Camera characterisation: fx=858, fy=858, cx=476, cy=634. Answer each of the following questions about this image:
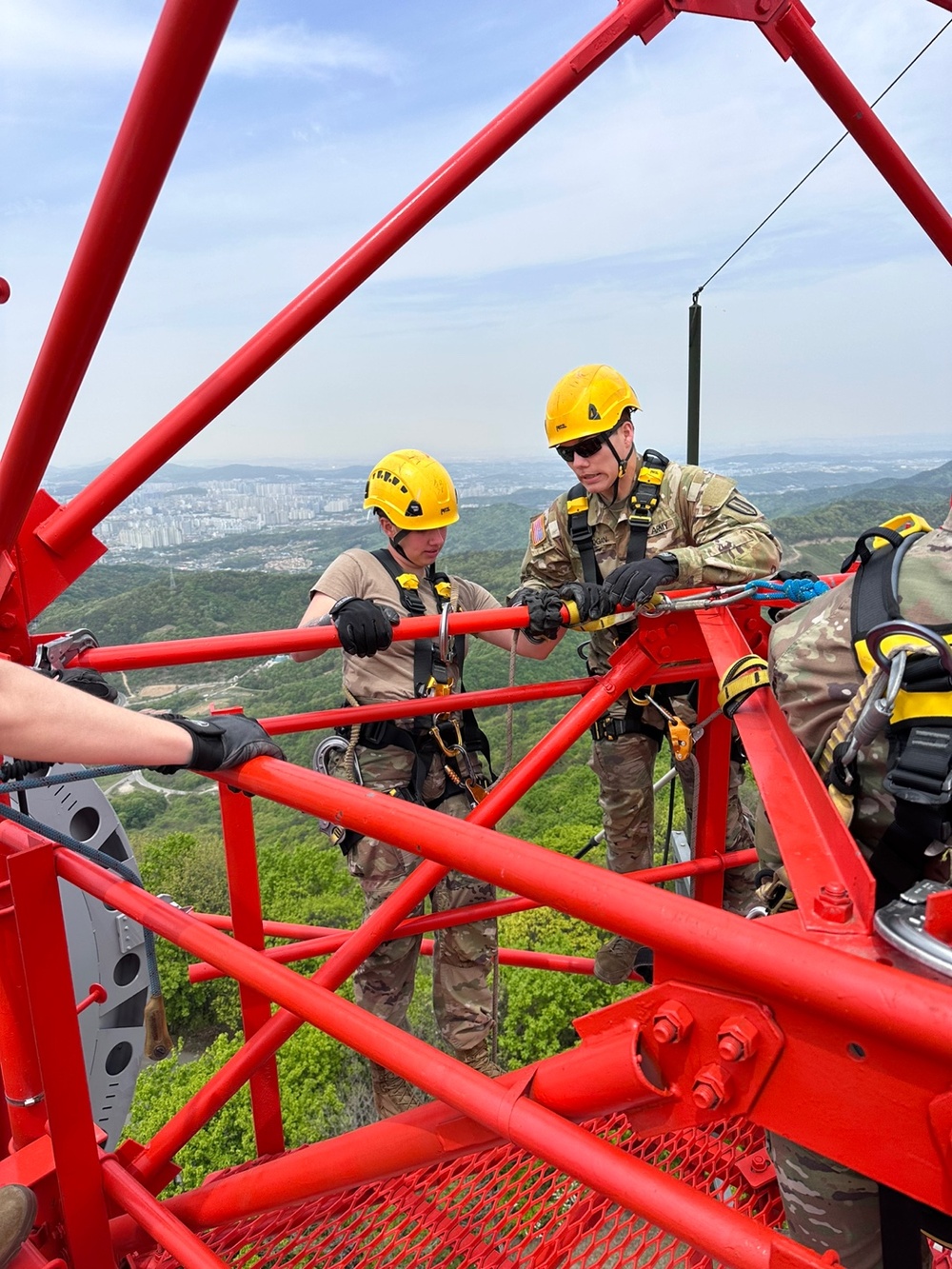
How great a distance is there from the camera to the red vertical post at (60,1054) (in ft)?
6.84

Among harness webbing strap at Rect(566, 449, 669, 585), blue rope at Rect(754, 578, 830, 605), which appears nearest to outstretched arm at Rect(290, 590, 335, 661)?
harness webbing strap at Rect(566, 449, 669, 585)

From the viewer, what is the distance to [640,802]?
181 inches

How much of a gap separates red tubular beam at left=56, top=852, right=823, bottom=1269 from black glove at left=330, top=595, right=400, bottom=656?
46.1 inches

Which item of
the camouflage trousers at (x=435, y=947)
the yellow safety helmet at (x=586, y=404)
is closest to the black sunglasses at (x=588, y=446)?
the yellow safety helmet at (x=586, y=404)

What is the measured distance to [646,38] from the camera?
2.92m

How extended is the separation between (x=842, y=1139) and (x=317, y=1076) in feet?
36.5

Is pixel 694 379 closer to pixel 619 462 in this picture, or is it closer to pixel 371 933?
pixel 619 462

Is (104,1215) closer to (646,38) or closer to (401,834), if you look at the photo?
(401,834)

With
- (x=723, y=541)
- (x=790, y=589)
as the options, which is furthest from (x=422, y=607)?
(x=790, y=589)

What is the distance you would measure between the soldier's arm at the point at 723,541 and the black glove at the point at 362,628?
1.24m

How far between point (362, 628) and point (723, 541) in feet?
5.45

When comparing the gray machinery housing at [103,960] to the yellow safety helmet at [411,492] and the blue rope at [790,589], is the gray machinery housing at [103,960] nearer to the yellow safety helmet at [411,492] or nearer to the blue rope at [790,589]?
the yellow safety helmet at [411,492]

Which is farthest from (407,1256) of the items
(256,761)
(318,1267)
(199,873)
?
(199,873)

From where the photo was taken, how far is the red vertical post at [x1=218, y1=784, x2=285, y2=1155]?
286cm
